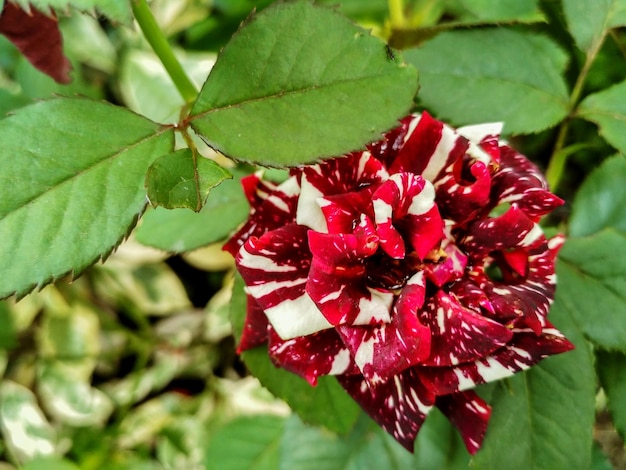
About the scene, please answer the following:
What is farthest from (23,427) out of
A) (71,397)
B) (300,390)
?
(300,390)

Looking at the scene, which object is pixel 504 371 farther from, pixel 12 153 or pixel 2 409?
pixel 2 409

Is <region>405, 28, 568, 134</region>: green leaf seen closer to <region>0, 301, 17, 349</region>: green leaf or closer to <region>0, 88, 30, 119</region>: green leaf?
<region>0, 88, 30, 119</region>: green leaf

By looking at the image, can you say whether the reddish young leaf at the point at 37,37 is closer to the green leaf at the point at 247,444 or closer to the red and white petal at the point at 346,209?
the red and white petal at the point at 346,209

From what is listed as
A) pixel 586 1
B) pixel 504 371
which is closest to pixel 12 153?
pixel 504 371

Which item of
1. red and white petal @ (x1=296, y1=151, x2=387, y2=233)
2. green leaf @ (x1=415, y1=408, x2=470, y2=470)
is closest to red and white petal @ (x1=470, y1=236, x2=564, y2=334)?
red and white petal @ (x1=296, y1=151, x2=387, y2=233)

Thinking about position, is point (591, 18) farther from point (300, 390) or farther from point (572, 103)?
point (300, 390)

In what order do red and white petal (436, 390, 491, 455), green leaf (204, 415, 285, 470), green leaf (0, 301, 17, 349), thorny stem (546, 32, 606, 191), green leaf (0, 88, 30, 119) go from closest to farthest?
red and white petal (436, 390, 491, 455)
thorny stem (546, 32, 606, 191)
green leaf (0, 88, 30, 119)
green leaf (204, 415, 285, 470)
green leaf (0, 301, 17, 349)
